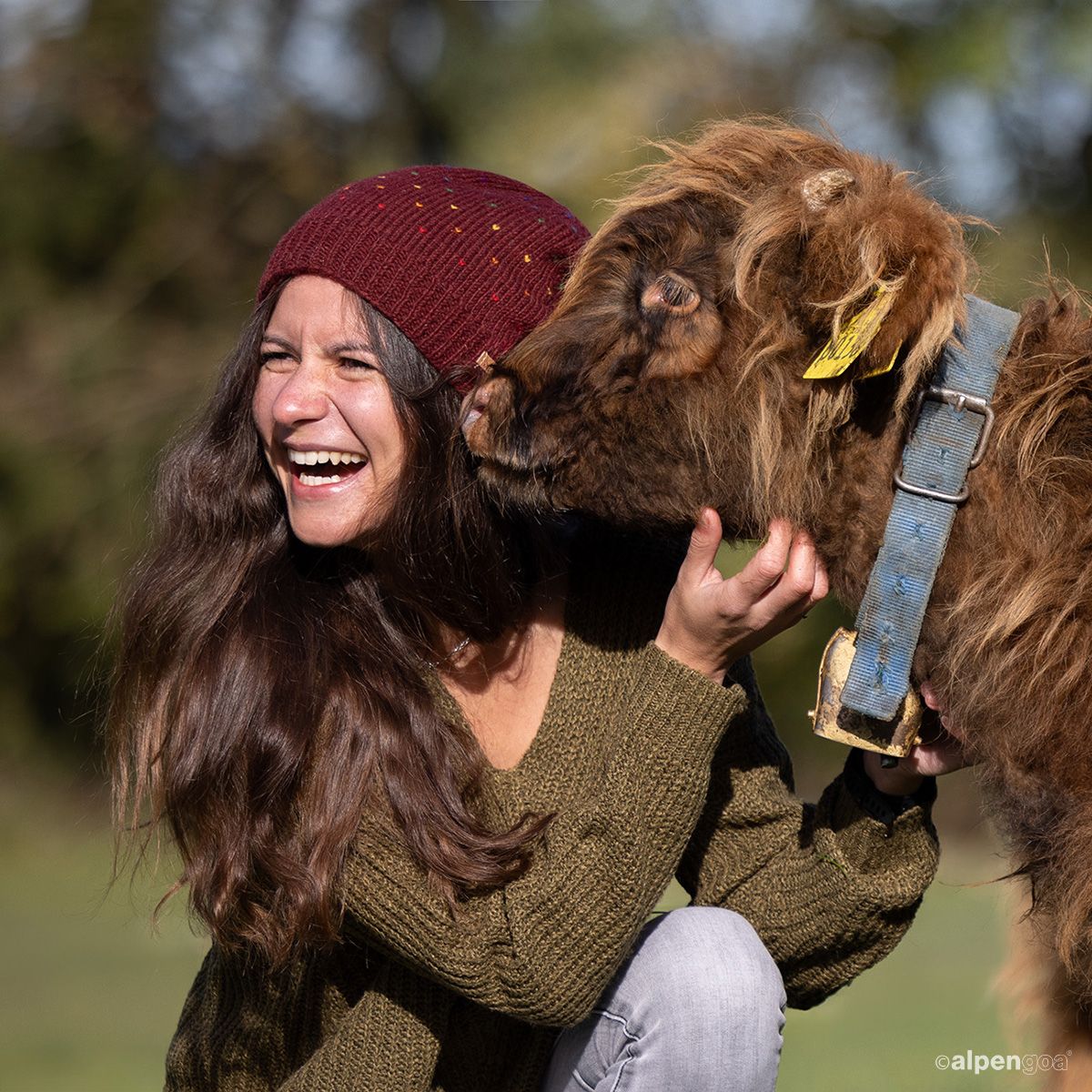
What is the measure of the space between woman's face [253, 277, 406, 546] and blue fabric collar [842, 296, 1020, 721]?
3.34 feet

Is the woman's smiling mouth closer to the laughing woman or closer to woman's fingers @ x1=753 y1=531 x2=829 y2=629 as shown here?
the laughing woman

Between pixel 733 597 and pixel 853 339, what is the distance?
1.69 ft

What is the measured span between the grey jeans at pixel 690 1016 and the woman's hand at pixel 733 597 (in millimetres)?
526

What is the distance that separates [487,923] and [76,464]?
35.1 feet

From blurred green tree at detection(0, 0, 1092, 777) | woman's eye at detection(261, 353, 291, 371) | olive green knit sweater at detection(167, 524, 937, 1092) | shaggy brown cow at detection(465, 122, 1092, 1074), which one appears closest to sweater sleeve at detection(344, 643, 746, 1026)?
olive green knit sweater at detection(167, 524, 937, 1092)

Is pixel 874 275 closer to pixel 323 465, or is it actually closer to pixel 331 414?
pixel 331 414

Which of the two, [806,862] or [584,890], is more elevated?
[584,890]

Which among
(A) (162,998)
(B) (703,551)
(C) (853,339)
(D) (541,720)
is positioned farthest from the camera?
(A) (162,998)

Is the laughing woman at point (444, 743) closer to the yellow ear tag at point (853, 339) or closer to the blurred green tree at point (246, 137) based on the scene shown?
the yellow ear tag at point (853, 339)

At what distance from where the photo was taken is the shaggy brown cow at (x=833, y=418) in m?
2.45

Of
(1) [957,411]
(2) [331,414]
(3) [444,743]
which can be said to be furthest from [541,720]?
(1) [957,411]

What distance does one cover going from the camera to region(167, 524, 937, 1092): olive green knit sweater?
8.52ft

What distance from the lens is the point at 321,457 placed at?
9.54 ft

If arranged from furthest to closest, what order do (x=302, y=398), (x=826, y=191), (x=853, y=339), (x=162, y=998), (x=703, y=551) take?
1. (x=162, y=998)
2. (x=302, y=398)
3. (x=703, y=551)
4. (x=826, y=191)
5. (x=853, y=339)
